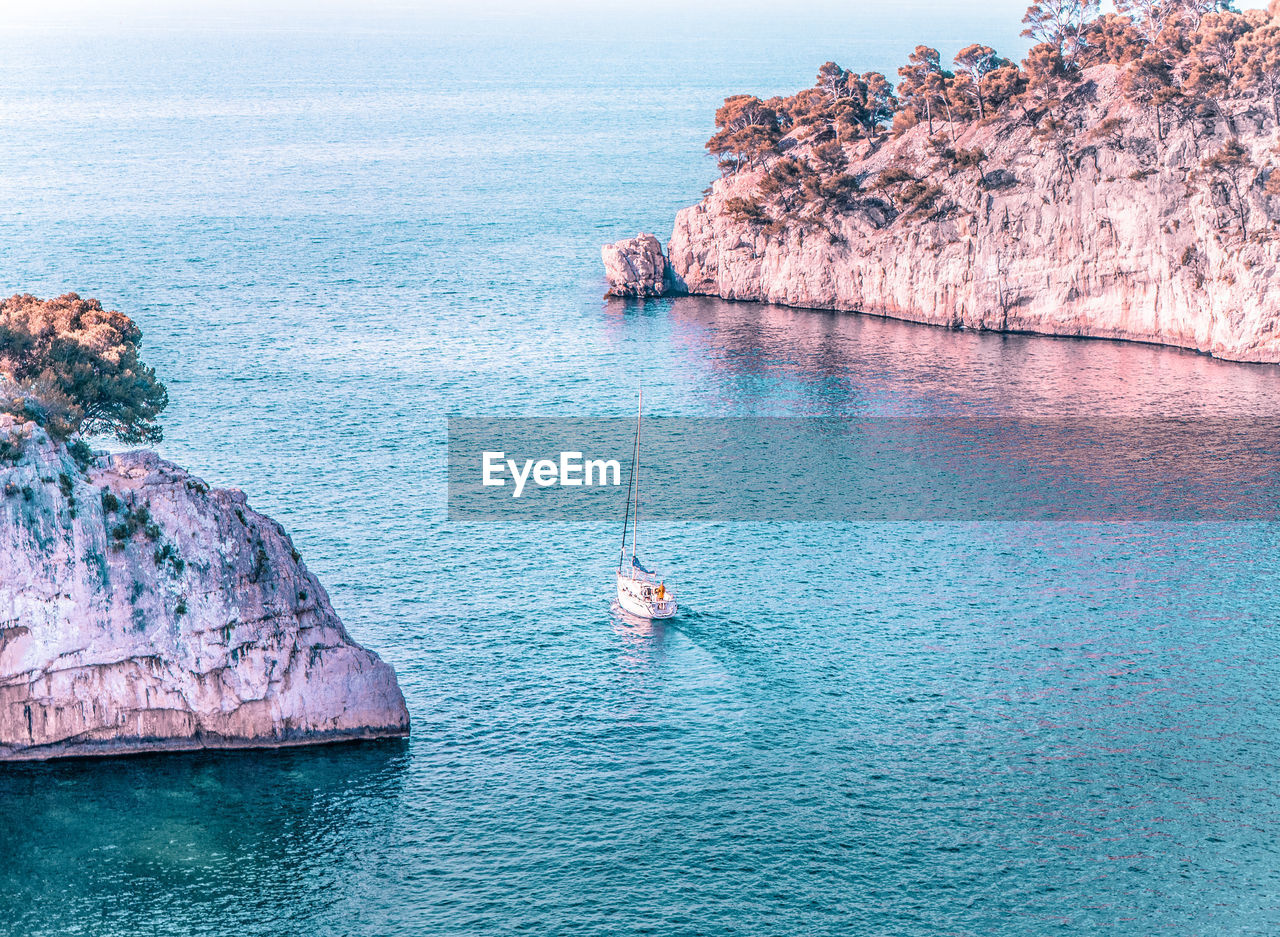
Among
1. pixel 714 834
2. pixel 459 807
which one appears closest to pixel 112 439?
pixel 459 807

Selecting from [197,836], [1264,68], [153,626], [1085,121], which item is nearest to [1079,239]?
[1085,121]

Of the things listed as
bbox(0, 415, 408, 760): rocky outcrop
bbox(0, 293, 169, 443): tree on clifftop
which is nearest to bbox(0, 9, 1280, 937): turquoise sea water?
bbox(0, 415, 408, 760): rocky outcrop

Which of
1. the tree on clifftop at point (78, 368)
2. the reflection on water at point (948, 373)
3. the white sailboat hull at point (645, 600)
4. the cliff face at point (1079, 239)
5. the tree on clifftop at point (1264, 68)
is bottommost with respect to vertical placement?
the white sailboat hull at point (645, 600)

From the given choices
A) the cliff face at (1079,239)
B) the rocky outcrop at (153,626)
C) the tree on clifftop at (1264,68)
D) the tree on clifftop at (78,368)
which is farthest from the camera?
the tree on clifftop at (1264,68)

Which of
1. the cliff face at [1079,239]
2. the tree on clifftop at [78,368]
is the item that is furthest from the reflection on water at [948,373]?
the tree on clifftop at [78,368]

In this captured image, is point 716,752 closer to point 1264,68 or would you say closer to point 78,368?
point 78,368

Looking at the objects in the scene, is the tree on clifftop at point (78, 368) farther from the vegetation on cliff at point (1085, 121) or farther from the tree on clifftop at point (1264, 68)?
the tree on clifftop at point (1264, 68)
